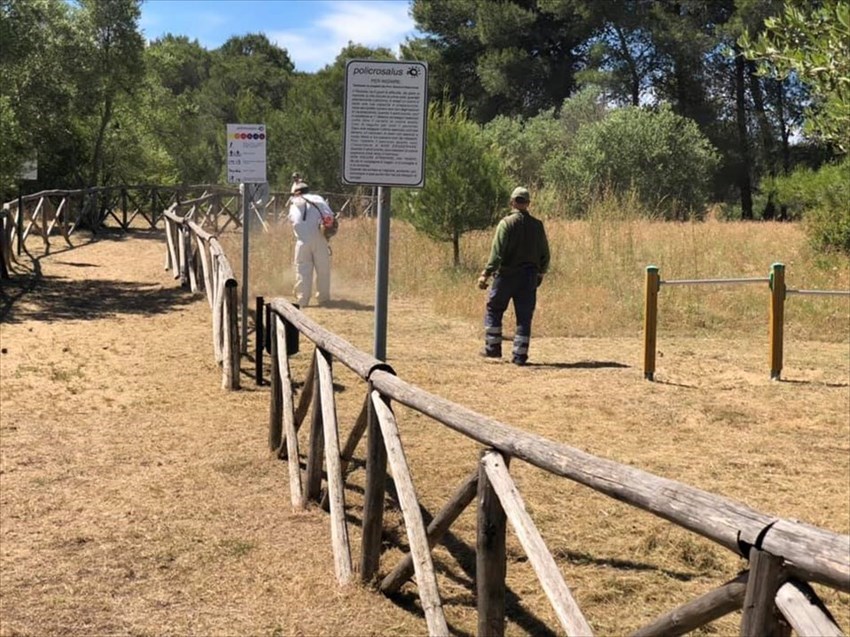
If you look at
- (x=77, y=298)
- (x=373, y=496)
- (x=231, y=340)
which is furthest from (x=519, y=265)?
(x=77, y=298)

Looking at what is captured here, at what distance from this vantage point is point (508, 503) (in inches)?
117

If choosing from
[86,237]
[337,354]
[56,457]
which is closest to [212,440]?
[56,457]

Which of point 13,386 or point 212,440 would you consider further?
point 13,386

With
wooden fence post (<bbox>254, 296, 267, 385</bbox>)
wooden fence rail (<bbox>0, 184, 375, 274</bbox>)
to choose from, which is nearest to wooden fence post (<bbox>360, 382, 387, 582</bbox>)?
wooden fence post (<bbox>254, 296, 267, 385</bbox>)

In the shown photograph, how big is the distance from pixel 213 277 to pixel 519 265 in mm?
3827

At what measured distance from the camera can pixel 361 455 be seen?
6574mm

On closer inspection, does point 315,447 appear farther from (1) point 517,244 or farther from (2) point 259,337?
(1) point 517,244

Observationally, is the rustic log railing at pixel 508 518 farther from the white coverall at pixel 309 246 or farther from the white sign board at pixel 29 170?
the white sign board at pixel 29 170

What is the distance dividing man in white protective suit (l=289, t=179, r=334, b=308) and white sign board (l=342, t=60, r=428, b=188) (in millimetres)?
7878

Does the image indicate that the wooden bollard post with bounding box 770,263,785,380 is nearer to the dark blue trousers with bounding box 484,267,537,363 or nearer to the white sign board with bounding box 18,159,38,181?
the dark blue trousers with bounding box 484,267,537,363

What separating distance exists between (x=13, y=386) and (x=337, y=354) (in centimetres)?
472

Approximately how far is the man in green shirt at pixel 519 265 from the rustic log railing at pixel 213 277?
8.42 ft

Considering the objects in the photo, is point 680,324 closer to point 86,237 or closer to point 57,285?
point 57,285

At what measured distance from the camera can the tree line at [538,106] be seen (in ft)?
83.8
